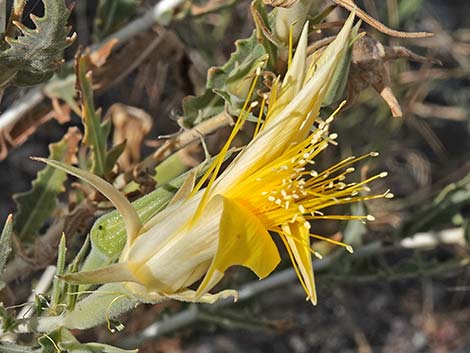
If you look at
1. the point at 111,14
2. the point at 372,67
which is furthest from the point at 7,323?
the point at 111,14

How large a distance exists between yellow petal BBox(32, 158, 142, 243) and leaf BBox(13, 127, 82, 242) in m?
0.68

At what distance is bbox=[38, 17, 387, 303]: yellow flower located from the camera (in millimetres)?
1095

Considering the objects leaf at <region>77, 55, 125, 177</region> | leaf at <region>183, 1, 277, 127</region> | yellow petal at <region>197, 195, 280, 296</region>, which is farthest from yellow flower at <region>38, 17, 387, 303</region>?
leaf at <region>77, 55, 125, 177</region>

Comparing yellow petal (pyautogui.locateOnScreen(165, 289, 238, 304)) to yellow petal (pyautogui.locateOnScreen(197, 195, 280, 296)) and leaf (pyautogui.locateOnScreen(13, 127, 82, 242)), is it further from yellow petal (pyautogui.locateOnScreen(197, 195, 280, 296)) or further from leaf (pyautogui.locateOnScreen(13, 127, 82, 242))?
leaf (pyautogui.locateOnScreen(13, 127, 82, 242))

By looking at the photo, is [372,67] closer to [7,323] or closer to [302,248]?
[302,248]

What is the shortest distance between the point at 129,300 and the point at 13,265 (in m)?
0.62

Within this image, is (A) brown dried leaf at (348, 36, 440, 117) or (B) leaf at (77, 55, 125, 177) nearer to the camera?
(A) brown dried leaf at (348, 36, 440, 117)

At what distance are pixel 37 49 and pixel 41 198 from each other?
1.89 ft

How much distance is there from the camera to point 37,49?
131 cm

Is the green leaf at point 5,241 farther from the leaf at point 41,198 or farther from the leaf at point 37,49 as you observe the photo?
the leaf at point 41,198

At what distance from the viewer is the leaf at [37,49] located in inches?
49.6

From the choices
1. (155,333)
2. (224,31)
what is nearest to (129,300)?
(155,333)

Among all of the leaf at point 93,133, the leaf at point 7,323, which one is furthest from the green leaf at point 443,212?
the leaf at point 7,323

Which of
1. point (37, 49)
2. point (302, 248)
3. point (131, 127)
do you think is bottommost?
point (131, 127)
